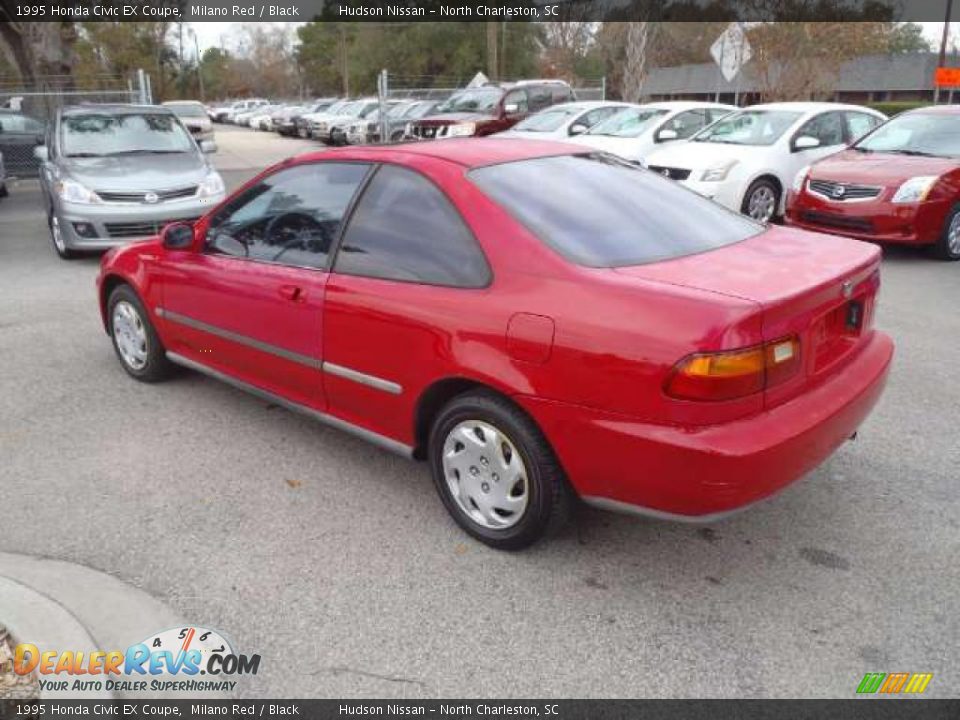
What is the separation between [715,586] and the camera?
3.04 metres

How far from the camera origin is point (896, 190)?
27.0 feet

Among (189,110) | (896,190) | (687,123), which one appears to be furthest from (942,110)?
(189,110)

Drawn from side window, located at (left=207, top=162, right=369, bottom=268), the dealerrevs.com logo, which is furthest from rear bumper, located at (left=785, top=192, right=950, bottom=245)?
the dealerrevs.com logo

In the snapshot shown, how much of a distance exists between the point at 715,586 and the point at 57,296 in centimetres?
676

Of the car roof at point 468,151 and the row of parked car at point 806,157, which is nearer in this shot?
the car roof at point 468,151

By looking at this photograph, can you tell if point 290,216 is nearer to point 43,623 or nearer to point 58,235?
point 43,623

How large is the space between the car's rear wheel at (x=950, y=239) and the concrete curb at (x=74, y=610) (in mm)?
8444

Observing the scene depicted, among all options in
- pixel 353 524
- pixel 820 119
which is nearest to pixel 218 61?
pixel 820 119

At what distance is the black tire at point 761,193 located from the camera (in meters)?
9.97

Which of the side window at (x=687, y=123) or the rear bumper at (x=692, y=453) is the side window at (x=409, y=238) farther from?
the side window at (x=687, y=123)

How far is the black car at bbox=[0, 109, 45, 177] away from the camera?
16016 millimetres

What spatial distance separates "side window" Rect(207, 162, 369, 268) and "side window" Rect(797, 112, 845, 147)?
27.8 feet

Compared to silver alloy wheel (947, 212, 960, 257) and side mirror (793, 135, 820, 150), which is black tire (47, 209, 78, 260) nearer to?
side mirror (793, 135, 820, 150)

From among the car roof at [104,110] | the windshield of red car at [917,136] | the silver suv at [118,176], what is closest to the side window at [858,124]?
the windshield of red car at [917,136]
